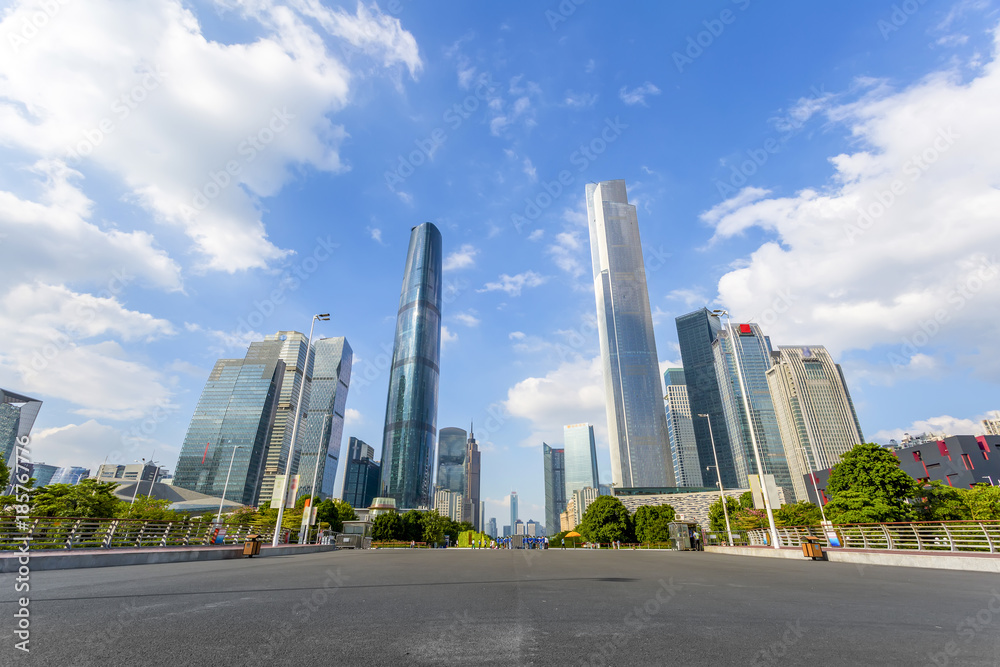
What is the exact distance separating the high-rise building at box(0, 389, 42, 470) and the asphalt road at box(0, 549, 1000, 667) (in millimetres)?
165075

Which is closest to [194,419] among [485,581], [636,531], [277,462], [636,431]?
[277,462]

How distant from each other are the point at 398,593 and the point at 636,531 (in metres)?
73.4

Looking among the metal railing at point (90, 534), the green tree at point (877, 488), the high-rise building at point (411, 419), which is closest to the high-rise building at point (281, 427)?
the high-rise building at point (411, 419)

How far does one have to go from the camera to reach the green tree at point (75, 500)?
2877 centimetres

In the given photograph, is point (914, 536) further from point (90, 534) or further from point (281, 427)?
point (281, 427)

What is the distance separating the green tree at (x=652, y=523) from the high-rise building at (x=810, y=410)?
368 ft

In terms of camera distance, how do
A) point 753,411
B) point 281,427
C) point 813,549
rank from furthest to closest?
point 281,427
point 753,411
point 813,549

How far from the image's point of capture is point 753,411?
166125 mm

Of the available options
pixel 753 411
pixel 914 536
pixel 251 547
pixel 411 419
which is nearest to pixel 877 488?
pixel 914 536

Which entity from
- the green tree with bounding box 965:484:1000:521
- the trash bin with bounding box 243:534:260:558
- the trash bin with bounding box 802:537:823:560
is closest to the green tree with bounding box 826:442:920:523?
the trash bin with bounding box 802:537:823:560

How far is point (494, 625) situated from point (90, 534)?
17.5 meters

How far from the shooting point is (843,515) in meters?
27.4

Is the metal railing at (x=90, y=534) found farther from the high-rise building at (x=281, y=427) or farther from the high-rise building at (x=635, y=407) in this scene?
the high-rise building at (x=635, y=407)

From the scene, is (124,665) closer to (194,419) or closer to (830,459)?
(194,419)
